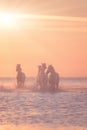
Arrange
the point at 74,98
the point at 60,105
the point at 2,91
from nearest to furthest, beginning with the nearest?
the point at 60,105 → the point at 74,98 → the point at 2,91

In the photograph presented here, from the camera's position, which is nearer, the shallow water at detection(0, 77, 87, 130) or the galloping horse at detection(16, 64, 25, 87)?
the shallow water at detection(0, 77, 87, 130)

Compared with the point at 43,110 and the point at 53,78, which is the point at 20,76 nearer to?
the point at 53,78

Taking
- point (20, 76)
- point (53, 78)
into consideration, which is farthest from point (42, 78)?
point (20, 76)

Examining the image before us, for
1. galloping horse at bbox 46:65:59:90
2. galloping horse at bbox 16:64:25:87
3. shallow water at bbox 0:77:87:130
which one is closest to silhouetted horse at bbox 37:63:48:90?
galloping horse at bbox 46:65:59:90

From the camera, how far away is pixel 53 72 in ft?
32.5

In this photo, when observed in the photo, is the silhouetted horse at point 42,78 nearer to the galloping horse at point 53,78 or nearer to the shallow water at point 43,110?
the galloping horse at point 53,78

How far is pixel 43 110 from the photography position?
780 cm

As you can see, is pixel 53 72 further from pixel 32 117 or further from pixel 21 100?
pixel 32 117

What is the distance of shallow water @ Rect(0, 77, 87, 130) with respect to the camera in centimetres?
671

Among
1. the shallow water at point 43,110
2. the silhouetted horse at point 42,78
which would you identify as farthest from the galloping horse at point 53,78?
the shallow water at point 43,110

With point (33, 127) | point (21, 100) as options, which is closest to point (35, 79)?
point (21, 100)

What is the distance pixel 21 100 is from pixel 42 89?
127 cm

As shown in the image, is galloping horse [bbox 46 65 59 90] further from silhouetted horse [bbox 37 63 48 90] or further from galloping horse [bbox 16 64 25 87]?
galloping horse [bbox 16 64 25 87]

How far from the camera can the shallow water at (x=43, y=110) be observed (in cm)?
671
